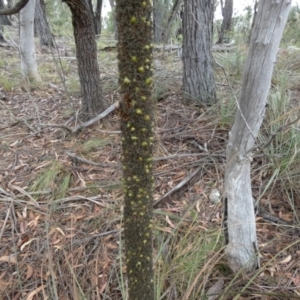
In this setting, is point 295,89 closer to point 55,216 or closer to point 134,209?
point 55,216

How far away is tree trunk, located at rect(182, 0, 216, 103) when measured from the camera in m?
3.13

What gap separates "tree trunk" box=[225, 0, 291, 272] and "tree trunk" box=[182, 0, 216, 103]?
1.89 m

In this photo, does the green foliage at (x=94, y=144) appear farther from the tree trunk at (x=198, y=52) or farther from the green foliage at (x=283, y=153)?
the green foliage at (x=283, y=153)

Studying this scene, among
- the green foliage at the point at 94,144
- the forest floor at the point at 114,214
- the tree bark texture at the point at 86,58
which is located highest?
the tree bark texture at the point at 86,58

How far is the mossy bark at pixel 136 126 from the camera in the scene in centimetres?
79

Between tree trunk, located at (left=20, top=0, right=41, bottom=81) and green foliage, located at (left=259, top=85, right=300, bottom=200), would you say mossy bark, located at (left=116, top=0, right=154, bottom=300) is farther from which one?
tree trunk, located at (left=20, top=0, right=41, bottom=81)

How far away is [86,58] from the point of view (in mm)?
3279

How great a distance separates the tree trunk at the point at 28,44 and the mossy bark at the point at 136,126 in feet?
14.4

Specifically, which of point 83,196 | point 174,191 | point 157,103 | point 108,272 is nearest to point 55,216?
point 83,196

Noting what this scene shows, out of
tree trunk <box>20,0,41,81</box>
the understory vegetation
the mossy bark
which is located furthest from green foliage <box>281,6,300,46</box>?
the mossy bark

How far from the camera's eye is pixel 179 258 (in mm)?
1733

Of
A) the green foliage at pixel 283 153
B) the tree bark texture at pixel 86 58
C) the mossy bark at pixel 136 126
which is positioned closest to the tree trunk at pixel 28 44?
the tree bark texture at pixel 86 58

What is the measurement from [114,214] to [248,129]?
1138 millimetres

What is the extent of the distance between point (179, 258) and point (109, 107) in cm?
217
